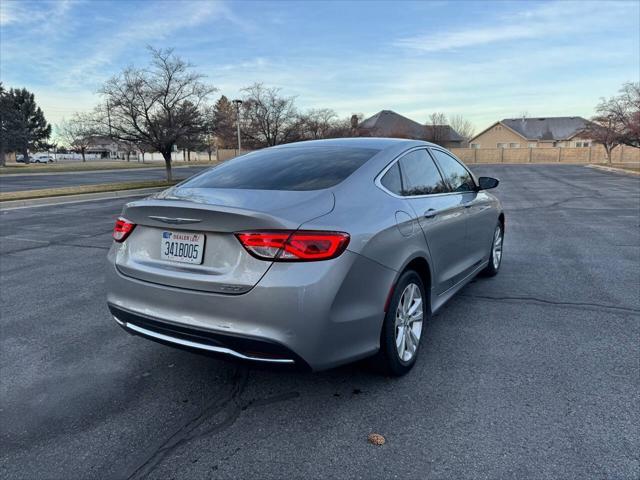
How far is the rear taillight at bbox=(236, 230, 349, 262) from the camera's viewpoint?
2443 mm

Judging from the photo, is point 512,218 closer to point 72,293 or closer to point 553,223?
point 553,223

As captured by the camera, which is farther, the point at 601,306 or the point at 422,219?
the point at 601,306

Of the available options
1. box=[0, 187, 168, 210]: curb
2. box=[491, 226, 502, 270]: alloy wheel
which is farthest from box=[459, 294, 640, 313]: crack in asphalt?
box=[0, 187, 168, 210]: curb

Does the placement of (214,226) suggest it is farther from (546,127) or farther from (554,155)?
(546,127)

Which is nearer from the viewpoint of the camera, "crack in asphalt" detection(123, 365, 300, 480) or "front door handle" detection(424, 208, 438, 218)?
"crack in asphalt" detection(123, 365, 300, 480)

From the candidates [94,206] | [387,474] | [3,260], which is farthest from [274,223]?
[94,206]

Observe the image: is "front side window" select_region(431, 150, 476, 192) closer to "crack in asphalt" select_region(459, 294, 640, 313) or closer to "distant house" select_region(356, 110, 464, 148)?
"crack in asphalt" select_region(459, 294, 640, 313)

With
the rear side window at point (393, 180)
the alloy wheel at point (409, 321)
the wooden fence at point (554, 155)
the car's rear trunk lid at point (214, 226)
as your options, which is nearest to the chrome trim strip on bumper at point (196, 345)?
the car's rear trunk lid at point (214, 226)

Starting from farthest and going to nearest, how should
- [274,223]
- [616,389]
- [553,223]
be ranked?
[553,223], [616,389], [274,223]

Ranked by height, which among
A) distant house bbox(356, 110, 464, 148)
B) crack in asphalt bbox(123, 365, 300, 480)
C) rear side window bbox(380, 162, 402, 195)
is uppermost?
distant house bbox(356, 110, 464, 148)

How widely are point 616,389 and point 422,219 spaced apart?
1668mm

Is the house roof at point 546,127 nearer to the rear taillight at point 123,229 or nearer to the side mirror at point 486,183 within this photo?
the side mirror at point 486,183

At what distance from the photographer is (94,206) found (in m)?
14.6

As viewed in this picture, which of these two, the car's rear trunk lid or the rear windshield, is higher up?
the rear windshield
